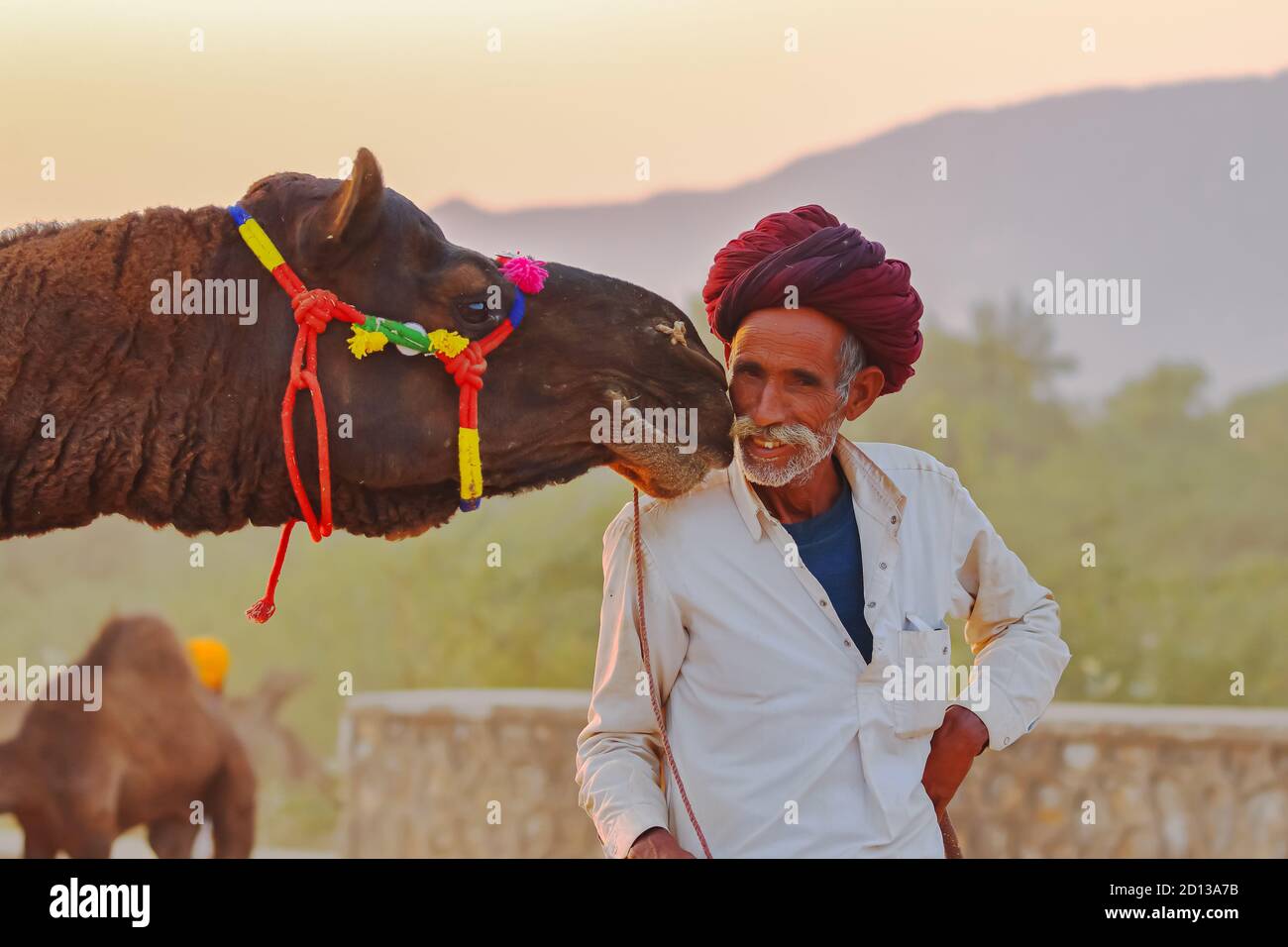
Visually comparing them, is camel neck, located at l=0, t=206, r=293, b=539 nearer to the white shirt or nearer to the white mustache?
the white shirt

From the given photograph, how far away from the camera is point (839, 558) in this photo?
3.18m

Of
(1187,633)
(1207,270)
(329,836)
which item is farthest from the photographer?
(1207,270)

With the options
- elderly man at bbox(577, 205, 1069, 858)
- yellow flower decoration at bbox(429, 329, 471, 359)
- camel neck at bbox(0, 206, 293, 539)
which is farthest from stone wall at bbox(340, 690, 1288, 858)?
camel neck at bbox(0, 206, 293, 539)

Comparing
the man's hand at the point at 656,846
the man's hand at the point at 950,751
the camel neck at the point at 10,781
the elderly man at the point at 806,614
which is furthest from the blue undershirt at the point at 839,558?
the camel neck at the point at 10,781

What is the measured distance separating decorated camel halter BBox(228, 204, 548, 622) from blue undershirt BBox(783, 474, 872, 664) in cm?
70

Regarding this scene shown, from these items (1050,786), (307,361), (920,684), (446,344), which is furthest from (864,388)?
(1050,786)

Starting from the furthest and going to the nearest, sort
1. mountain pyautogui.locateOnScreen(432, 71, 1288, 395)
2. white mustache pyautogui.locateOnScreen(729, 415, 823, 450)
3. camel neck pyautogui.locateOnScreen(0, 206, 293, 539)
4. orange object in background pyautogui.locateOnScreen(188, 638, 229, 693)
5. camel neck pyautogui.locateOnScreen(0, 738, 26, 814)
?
mountain pyautogui.locateOnScreen(432, 71, 1288, 395), orange object in background pyautogui.locateOnScreen(188, 638, 229, 693), camel neck pyautogui.locateOnScreen(0, 738, 26, 814), white mustache pyautogui.locateOnScreen(729, 415, 823, 450), camel neck pyautogui.locateOnScreen(0, 206, 293, 539)

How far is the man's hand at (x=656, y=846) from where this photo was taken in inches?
112

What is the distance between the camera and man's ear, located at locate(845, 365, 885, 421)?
3320 millimetres

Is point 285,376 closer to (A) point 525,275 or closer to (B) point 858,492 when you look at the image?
(A) point 525,275
